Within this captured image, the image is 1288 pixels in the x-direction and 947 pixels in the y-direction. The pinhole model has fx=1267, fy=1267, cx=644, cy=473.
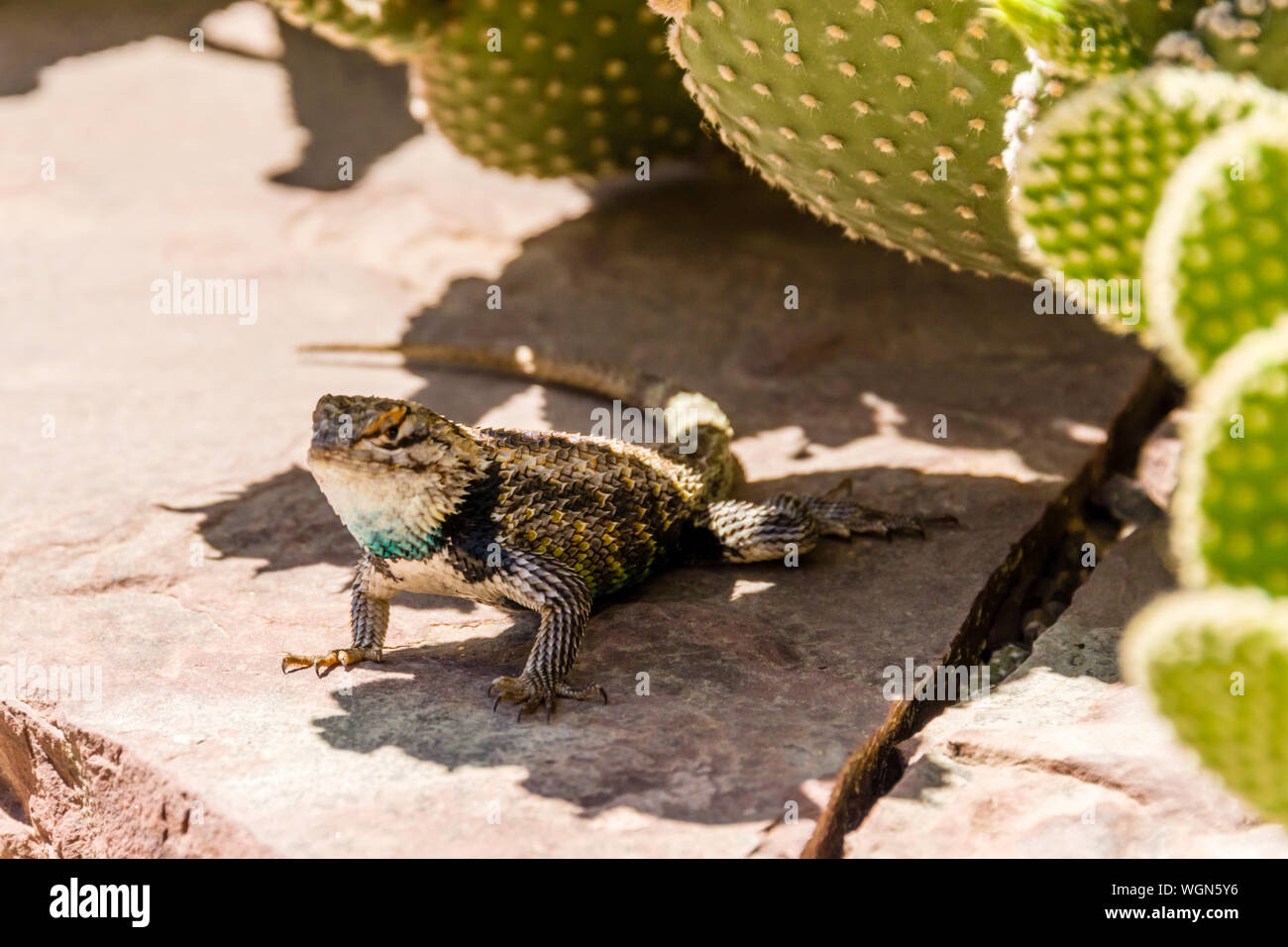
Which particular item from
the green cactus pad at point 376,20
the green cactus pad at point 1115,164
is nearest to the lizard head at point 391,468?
the green cactus pad at point 1115,164

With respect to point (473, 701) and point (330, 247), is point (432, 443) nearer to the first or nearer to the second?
point (473, 701)

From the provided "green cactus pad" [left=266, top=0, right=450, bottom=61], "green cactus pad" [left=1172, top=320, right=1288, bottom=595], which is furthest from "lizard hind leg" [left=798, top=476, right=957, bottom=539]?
"green cactus pad" [left=266, top=0, right=450, bottom=61]
